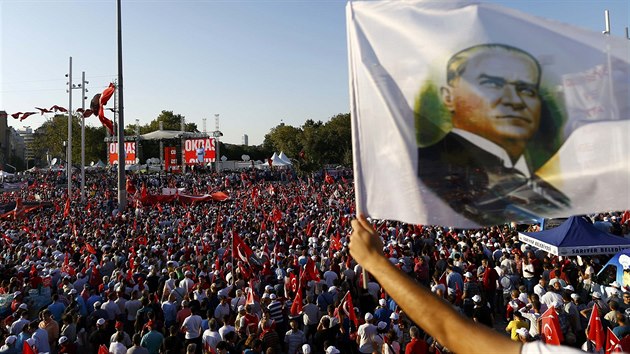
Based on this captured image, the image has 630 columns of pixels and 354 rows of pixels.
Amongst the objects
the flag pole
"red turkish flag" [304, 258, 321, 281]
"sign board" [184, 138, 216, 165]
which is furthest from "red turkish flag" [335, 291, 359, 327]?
"sign board" [184, 138, 216, 165]

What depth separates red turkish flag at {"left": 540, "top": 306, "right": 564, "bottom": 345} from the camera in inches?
269

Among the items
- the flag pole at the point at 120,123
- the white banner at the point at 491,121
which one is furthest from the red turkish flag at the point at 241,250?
the flag pole at the point at 120,123

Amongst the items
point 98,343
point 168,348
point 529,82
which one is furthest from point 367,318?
point 529,82

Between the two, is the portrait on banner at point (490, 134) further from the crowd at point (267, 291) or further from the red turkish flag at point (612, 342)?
the red turkish flag at point (612, 342)

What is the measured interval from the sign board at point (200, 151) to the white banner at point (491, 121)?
4868 centimetres

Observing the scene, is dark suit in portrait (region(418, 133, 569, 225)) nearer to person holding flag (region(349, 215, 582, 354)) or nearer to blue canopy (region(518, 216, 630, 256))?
person holding flag (region(349, 215, 582, 354))

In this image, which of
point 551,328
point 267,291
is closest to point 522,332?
point 551,328

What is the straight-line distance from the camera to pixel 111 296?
30.2 feet

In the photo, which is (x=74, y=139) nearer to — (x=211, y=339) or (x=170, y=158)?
(x=170, y=158)

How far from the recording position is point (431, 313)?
6.38 feet

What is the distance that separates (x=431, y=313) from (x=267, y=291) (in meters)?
7.84

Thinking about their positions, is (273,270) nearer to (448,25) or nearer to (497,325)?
(497,325)

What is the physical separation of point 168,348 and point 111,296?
278 cm

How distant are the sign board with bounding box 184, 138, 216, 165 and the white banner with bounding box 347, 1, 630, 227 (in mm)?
48678
